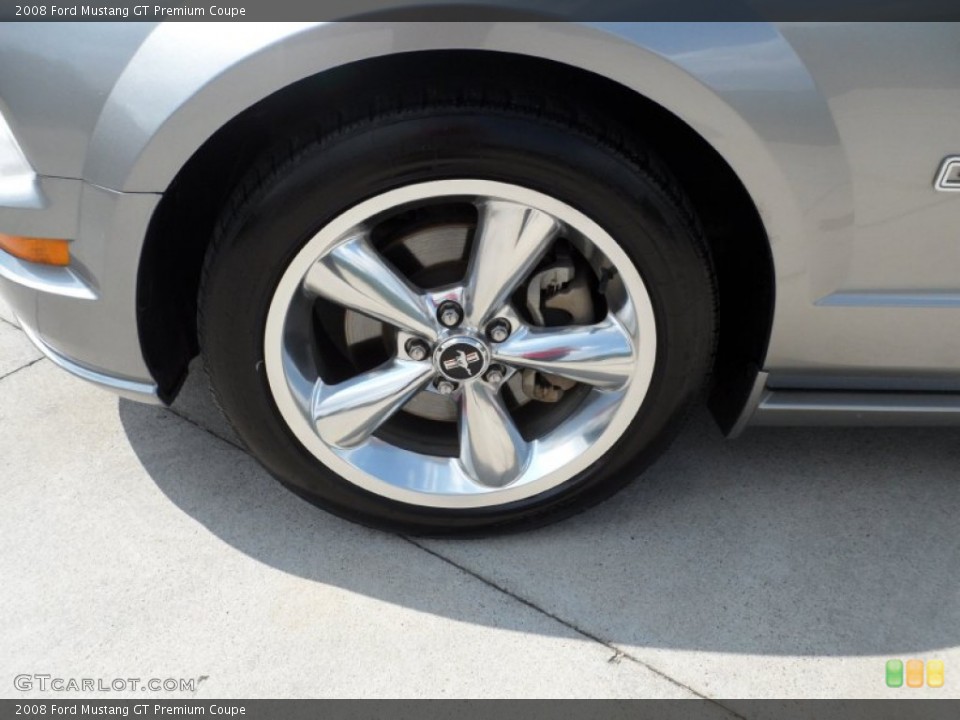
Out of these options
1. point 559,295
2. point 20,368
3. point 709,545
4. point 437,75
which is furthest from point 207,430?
point 709,545

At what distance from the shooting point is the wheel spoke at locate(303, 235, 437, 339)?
1.71m

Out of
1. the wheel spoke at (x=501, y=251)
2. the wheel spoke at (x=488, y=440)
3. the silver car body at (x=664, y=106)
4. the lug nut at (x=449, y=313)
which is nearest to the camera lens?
the silver car body at (x=664, y=106)

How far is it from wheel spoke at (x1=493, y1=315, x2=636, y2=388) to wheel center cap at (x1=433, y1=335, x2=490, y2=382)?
36 mm

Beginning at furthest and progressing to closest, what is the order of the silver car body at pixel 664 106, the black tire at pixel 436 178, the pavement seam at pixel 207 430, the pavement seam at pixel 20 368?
1. the pavement seam at pixel 20 368
2. the pavement seam at pixel 207 430
3. the black tire at pixel 436 178
4. the silver car body at pixel 664 106

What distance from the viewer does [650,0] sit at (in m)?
1.44

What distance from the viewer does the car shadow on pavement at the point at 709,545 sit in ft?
6.11

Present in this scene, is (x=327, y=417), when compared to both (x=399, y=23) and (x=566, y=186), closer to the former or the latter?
(x=566, y=186)

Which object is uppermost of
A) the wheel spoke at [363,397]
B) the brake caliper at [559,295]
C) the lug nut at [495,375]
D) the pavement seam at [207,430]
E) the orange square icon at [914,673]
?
the brake caliper at [559,295]

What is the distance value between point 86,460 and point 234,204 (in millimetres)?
921

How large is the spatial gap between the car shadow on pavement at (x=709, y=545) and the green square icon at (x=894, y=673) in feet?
0.08

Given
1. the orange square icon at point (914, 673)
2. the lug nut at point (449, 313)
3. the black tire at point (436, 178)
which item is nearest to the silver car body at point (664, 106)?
the black tire at point (436, 178)

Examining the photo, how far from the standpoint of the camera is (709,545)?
202cm

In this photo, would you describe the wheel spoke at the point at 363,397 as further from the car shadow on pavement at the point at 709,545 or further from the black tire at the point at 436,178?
the car shadow on pavement at the point at 709,545

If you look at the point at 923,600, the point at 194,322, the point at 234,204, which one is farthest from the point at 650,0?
the point at 923,600
